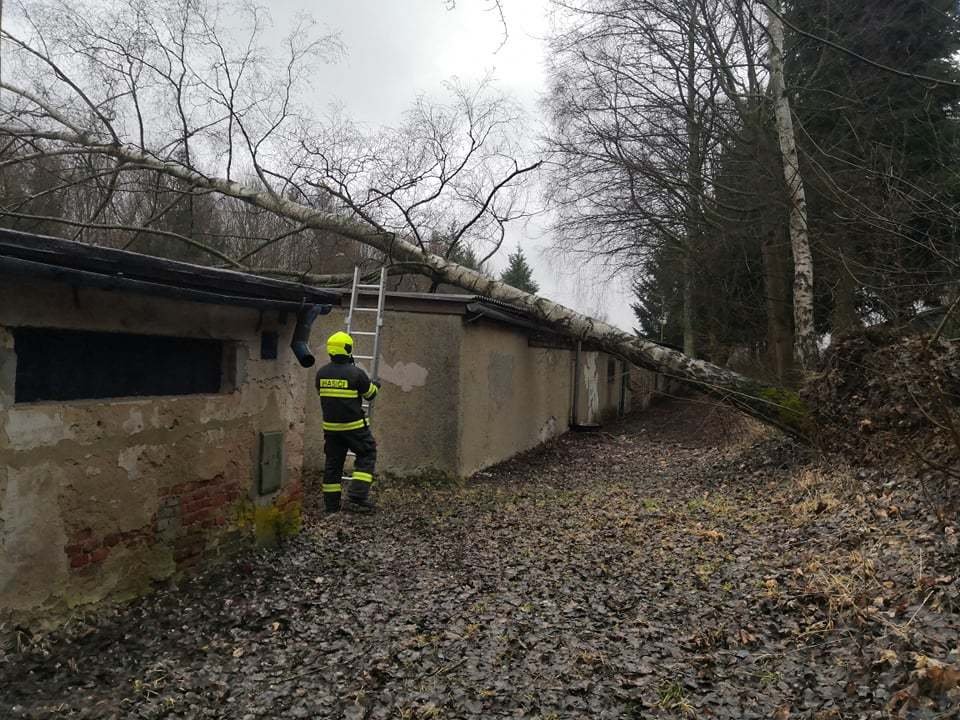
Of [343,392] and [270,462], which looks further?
[343,392]

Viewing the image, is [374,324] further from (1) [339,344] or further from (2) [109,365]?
(2) [109,365]

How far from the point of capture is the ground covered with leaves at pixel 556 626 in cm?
318

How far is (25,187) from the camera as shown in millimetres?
12367

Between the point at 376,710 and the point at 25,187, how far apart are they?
12.9 meters

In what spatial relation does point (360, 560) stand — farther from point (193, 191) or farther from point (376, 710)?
point (193, 191)

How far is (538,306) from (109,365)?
6389 mm

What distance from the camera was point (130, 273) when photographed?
12.6 ft

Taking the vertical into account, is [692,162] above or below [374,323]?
above

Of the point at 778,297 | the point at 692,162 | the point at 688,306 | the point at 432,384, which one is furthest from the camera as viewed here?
the point at 688,306

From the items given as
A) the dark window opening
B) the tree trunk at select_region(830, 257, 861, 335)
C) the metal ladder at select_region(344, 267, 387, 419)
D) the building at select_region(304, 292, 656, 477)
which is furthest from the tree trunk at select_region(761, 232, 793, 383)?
the dark window opening

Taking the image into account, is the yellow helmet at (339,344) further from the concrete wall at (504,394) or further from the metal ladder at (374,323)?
the concrete wall at (504,394)

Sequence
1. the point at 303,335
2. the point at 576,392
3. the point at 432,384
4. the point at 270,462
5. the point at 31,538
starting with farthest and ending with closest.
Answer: the point at 576,392
the point at 432,384
the point at 303,335
the point at 270,462
the point at 31,538

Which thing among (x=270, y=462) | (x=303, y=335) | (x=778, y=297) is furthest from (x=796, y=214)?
(x=270, y=462)

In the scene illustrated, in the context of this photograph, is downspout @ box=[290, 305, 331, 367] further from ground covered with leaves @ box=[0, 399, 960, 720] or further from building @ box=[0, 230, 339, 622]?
ground covered with leaves @ box=[0, 399, 960, 720]
